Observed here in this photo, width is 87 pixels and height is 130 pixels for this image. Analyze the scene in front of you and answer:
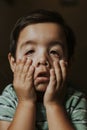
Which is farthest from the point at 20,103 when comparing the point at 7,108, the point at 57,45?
the point at 57,45

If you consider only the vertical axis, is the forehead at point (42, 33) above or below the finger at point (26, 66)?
above

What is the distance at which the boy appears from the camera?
0.83 metres

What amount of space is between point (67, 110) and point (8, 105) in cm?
17

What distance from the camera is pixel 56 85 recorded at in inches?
34.0

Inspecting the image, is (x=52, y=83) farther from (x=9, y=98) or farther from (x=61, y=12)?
(x=61, y=12)

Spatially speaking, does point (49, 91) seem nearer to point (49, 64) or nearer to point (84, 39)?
point (49, 64)

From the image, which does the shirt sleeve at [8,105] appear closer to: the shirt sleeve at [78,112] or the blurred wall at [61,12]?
the shirt sleeve at [78,112]

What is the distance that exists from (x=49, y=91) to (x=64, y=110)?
65 millimetres

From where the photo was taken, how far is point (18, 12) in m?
1.76

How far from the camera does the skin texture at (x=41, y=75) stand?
83 cm

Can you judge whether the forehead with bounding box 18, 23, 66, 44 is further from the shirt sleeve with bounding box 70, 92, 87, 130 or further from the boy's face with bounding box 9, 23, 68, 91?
the shirt sleeve with bounding box 70, 92, 87, 130

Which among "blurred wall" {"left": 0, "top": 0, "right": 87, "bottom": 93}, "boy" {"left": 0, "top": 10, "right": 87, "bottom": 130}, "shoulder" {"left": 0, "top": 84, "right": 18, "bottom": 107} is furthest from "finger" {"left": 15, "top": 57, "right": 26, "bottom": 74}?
"blurred wall" {"left": 0, "top": 0, "right": 87, "bottom": 93}

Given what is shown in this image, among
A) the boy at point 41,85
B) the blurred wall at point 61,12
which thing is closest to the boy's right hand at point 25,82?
the boy at point 41,85

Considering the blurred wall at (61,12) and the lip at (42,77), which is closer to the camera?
the lip at (42,77)
